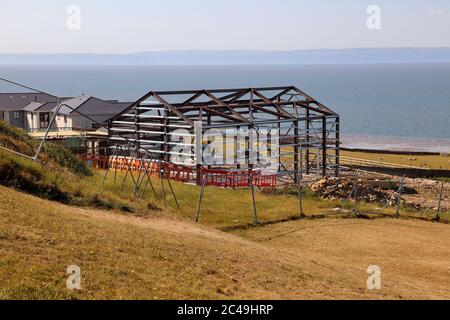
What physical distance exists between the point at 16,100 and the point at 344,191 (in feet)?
134

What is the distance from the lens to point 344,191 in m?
38.7

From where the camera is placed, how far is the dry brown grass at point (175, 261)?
41.4ft

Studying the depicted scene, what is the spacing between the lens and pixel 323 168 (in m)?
44.9

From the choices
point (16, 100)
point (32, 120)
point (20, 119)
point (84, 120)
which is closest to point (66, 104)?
point (84, 120)

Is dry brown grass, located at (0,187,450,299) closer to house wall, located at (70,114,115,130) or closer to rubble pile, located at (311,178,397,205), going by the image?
rubble pile, located at (311,178,397,205)

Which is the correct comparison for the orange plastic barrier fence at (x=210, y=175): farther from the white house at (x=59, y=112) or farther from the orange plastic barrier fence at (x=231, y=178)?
the white house at (x=59, y=112)

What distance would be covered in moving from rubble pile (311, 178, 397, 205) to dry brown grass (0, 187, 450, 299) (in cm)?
1341

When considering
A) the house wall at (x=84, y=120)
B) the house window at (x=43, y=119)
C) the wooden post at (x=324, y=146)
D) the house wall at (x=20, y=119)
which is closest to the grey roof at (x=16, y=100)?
the house wall at (x=20, y=119)

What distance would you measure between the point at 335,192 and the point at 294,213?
8907 millimetres

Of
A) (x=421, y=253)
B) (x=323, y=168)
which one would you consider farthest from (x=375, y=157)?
(x=421, y=253)

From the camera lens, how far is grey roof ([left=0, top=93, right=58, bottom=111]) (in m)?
65.9

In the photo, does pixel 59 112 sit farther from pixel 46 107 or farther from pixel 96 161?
pixel 96 161

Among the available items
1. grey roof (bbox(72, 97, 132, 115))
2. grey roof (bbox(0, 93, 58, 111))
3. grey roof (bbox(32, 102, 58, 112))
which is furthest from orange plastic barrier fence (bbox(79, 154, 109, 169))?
Result: grey roof (bbox(0, 93, 58, 111))

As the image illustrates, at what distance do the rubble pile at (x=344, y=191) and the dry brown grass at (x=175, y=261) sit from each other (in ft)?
44.0
